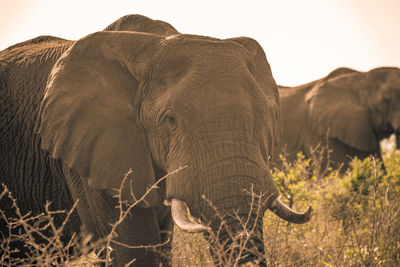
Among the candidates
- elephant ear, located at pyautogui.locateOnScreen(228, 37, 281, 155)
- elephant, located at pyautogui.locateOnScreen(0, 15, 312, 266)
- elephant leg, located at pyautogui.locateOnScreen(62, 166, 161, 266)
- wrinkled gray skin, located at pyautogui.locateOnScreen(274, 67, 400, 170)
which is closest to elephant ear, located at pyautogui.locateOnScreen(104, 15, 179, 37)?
elephant, located at pyautogui.locateOnScreen(0, 15, 312, 266)

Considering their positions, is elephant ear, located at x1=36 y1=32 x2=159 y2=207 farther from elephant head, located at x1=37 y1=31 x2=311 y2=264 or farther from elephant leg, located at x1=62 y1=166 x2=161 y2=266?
elephant leg, located at x1=62 y1=166 x2=161 y2=266

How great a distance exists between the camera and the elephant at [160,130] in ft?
10.3

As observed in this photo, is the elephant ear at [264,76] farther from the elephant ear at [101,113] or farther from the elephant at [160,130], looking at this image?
the elephant ear at [101,113]

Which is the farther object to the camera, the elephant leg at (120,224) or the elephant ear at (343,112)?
the elephant ear at (343,112)

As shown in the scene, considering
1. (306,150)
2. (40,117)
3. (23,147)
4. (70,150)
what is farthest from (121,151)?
(306,150)

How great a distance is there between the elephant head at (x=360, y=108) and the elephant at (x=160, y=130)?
8.09 metres

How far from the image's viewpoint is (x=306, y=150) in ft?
38.8

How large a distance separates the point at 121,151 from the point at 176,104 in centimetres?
47

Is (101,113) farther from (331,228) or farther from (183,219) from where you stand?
(331,228)

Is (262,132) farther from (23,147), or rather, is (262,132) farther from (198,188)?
(23,147)

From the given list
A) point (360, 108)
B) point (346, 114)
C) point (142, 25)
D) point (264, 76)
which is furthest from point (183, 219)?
point (360, 108)

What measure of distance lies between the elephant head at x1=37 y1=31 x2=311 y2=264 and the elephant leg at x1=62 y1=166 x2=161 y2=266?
19 centimetres

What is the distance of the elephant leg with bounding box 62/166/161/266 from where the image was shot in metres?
3.62

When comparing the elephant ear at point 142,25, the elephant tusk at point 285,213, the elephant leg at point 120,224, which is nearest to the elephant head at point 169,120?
the elephant tusk at point 285,213
